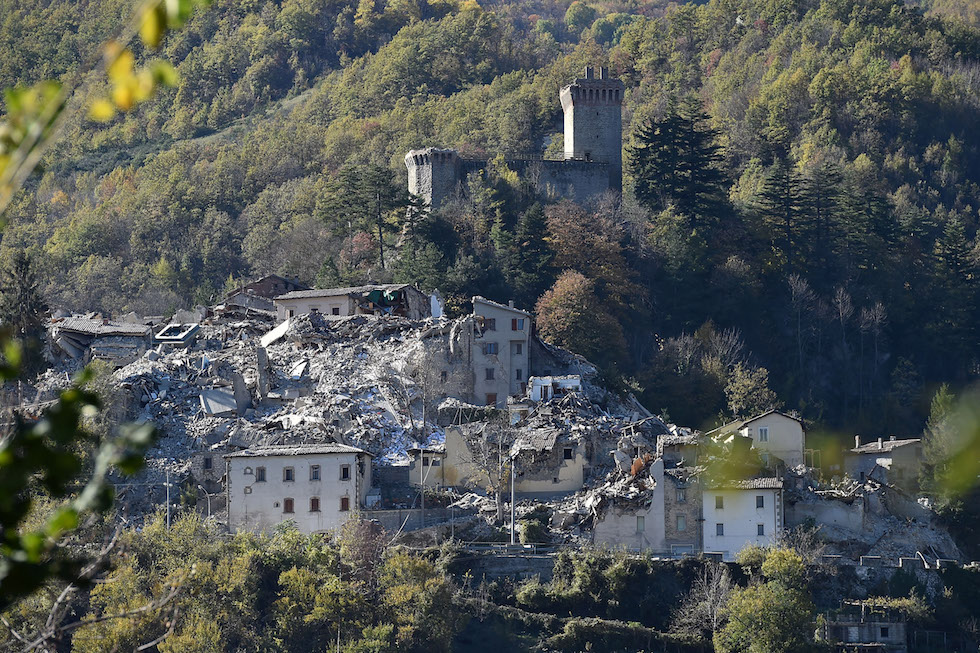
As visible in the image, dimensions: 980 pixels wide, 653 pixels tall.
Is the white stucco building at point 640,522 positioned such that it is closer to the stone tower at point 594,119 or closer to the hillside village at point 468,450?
the hillside village at point 468,450

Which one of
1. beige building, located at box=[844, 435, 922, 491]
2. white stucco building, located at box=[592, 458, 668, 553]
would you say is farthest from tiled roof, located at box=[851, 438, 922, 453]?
white stucco building, located at box=[592, 458, 668, 553]

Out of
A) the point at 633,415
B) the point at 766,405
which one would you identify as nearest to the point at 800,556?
the point at 633,415

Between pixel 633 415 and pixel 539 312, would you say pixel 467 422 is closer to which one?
pixel 633 415

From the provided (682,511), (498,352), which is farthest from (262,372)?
(682,511)

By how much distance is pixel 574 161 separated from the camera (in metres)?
84.8

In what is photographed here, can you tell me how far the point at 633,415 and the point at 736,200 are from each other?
27.2 metres

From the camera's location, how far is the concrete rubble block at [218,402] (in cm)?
6012

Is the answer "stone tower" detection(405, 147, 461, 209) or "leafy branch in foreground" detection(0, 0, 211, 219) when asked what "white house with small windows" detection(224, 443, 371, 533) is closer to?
"stone tower" detection(405, 147, 461, 209)

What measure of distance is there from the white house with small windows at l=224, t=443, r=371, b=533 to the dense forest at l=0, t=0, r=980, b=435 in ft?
44.3

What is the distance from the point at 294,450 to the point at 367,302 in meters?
15.2

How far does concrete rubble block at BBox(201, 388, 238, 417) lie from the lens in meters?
60.1

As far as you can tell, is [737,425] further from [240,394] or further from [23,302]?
[23,302]

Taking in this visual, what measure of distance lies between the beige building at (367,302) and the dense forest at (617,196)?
3116 millimetres

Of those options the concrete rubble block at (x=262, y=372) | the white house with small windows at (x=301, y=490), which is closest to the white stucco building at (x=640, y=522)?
the white house with small windows at (x=301, y=490)
